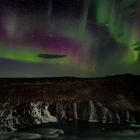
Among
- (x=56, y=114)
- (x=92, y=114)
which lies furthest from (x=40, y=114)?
(x=92, y=114)

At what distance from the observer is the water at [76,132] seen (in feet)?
12.7

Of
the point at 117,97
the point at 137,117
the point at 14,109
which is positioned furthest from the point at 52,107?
the point at 137,117

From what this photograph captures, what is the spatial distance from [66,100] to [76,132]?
44 centimetres

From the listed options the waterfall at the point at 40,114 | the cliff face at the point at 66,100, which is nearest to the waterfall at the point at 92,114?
the cliff face at the point at 66,100

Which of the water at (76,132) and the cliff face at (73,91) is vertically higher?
the cliff face at (73,91)

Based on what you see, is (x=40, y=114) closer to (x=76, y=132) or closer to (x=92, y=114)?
(x=76, y=132)

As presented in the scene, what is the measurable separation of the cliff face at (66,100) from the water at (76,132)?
13 cm

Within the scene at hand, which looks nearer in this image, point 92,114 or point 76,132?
point 76,132

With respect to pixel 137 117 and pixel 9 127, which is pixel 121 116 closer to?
pixel 137 117

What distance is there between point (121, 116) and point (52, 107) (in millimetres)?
947

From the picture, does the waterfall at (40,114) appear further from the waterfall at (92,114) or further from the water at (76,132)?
the waterfall at (92,114)

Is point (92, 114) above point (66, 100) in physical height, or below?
below

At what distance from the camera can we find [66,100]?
423cm

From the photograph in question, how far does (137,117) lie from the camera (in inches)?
172
